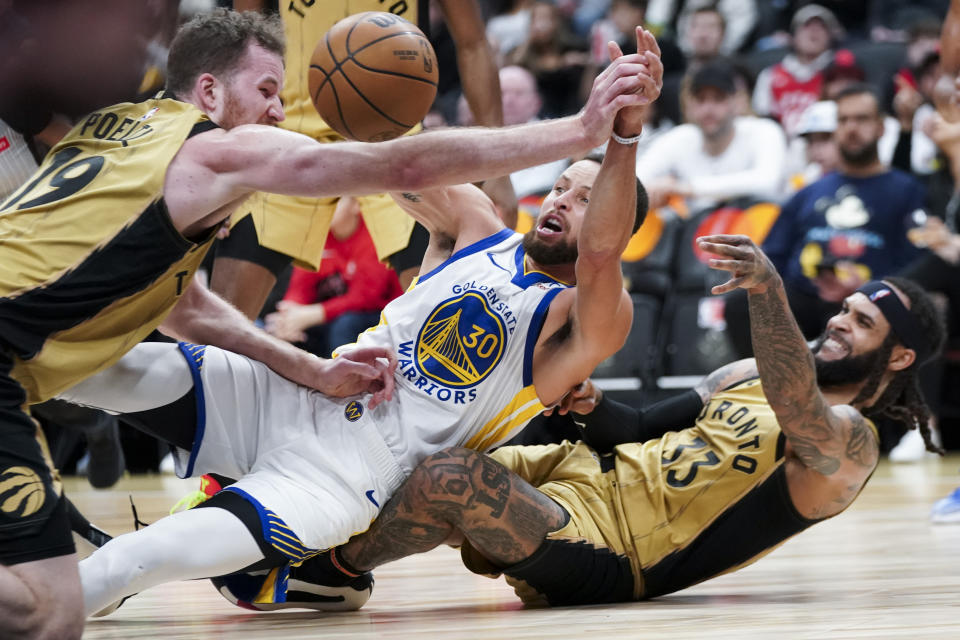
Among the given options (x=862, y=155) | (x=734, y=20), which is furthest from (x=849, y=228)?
(x=734, y=20)

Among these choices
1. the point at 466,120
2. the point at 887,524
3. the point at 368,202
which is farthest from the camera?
the point at 466,120

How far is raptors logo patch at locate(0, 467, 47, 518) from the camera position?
2.64 meters

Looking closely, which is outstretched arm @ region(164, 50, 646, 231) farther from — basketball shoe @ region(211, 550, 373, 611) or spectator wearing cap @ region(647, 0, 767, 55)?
spectator wearing cap @ region(647, 0, 767, 55)

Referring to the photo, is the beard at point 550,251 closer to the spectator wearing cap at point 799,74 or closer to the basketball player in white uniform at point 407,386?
the basketball player in white uniform at point 407,386

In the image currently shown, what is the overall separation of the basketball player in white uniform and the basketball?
1.53 feet

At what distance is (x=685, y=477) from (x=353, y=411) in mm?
1057

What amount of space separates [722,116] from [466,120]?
91.6 inches

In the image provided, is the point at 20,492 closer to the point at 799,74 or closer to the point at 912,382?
the point at 912,382

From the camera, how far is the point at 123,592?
2.96m

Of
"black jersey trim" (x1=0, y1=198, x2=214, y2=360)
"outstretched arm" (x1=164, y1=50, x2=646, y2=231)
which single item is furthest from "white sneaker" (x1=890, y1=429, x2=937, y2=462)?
"black jersey trim" (x1=0, y1=198, x2=214, y2=360)

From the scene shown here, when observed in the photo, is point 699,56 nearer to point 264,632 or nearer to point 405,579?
point 405,579

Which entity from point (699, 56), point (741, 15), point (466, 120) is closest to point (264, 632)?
point (466, 120)

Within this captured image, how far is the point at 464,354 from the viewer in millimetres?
3510

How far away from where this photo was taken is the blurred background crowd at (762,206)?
8023mm
